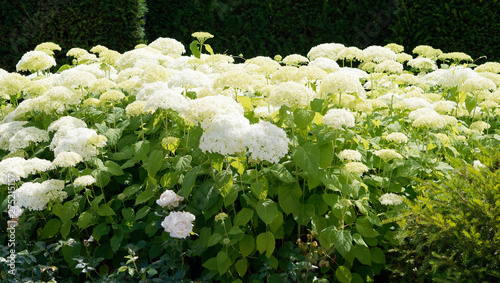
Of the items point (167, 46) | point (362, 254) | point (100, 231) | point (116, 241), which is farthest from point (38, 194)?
point (167, 46)

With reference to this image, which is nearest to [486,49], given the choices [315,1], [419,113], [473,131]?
[315,1]

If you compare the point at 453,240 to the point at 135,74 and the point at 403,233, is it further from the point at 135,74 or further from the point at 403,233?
the point at 135,74

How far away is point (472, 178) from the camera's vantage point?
8.04 ft

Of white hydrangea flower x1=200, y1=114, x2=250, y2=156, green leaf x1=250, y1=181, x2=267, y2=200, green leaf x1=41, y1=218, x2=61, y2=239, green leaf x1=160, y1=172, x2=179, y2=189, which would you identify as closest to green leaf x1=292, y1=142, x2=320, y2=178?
green leaf x1=250, y1=181, x2=267, y2=200

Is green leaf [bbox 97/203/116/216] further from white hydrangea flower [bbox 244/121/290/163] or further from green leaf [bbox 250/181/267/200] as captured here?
→ white hydrangea flower [bbox 244/121/290/163]

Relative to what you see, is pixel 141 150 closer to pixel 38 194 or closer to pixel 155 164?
pixel 155 164

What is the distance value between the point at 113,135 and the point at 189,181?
0.81m

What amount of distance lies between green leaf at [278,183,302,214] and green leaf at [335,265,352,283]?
40cm

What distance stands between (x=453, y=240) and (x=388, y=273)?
0.66m

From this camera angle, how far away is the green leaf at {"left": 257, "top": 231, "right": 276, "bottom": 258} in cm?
257

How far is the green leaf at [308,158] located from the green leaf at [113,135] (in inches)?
48.2

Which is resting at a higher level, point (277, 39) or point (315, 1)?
point (315, 1)

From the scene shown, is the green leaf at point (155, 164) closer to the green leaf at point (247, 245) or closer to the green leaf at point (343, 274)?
the green leaf at point (247, 245)

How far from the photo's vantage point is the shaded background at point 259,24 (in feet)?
23.3
